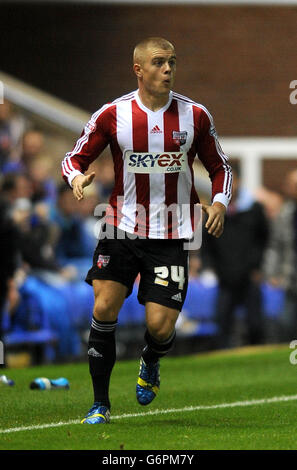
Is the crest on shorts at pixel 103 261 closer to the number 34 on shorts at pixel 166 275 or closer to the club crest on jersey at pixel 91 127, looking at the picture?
the number 34 on shorts at pixel 166 275

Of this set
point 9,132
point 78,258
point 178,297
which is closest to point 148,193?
point 178,297

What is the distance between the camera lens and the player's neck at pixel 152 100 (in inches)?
301

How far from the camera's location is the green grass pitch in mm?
6648

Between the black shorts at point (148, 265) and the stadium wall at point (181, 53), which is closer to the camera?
the black shorts at point (148, 265)

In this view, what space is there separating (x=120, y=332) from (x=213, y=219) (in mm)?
7287

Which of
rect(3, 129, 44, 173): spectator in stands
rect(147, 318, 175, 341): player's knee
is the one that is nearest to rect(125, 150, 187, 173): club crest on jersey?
rect(147, 318, 175, 341): player's knee

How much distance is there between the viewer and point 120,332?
47.8 feet

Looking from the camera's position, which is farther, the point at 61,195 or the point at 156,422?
the point at 61,195

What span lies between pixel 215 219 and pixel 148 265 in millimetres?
544

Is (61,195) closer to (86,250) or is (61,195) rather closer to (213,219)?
(86,250)

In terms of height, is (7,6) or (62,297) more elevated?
(7,6)

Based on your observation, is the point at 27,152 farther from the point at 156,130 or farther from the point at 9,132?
the point at 156,130

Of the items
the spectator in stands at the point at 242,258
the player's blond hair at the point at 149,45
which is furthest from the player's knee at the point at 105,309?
the spectator in stands at the point at 242,258
